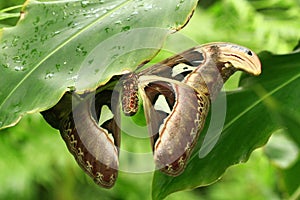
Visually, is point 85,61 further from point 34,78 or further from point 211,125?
point 211,125

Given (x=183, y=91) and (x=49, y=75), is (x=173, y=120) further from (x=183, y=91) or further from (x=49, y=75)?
(x=49, y=75)

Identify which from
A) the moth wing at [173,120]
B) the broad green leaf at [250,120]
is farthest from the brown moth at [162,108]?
the broad green leaf at [250,120]

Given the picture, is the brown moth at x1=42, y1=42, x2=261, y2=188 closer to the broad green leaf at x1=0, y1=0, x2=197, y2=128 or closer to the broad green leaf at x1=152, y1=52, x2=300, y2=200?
the broad green leaf at x1=0, y1=0, x2=197, y2=128

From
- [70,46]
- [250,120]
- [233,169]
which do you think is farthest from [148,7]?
[233,169]

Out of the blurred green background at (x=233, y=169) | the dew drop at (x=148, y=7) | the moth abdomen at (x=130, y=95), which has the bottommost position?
the blurred green background at (x=233, y=169)

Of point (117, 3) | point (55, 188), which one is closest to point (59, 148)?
point (55, 188)

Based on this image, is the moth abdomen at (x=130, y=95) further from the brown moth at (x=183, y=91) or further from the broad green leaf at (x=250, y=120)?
the broad green leaf at (x=250, y=120)

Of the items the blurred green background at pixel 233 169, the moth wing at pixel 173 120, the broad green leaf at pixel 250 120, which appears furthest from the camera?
the blurred green background at pixel 233 169
